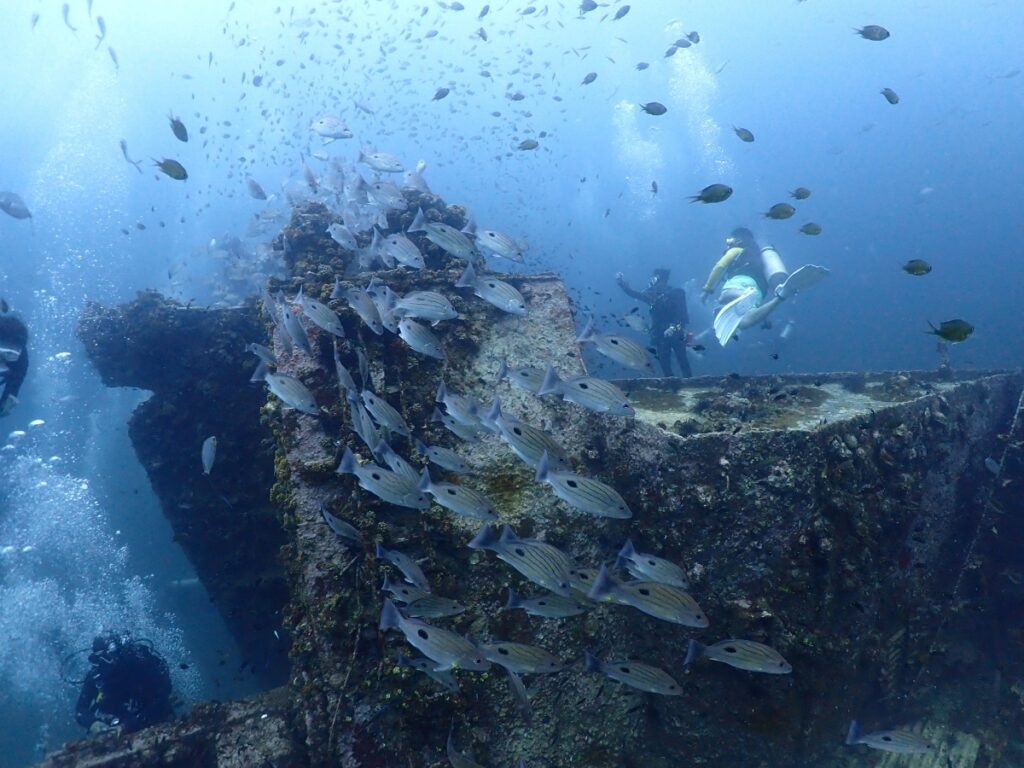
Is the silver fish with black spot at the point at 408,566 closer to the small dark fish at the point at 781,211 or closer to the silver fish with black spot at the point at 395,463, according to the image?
the silver fish with black spot at the point at 395,463

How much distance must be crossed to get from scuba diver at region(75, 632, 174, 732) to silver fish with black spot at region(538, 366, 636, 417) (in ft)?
31.8

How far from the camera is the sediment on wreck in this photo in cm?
958

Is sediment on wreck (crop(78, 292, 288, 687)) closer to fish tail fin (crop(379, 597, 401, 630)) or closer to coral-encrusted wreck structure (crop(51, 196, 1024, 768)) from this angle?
coral-encrusted wreck structure (crop(51, 196, 1024, 768))

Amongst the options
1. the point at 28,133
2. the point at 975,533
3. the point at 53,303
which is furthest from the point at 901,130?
the point at 28,133

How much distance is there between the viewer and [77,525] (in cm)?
2769

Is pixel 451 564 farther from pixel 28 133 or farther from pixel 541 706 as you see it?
pixel 28 133

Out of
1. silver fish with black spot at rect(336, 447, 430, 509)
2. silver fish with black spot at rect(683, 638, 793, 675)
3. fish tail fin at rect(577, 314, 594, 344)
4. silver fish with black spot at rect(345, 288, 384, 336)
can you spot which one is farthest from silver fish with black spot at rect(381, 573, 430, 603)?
fish tail fin at rect(577, 314, 594, 344)

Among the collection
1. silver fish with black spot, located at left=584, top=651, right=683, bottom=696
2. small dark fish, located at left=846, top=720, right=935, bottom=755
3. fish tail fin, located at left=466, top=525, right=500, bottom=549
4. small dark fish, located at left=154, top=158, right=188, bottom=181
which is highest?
small dark fish, located at left=154, top=158, right=188, bottom=181

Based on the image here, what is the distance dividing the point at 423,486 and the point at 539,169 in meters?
145

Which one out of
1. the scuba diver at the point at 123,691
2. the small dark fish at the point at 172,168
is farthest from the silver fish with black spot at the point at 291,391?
the scuba diver at the point at 123,691

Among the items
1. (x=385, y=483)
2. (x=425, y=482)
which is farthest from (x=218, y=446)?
(x=425, y=482)

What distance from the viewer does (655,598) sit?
347 cm

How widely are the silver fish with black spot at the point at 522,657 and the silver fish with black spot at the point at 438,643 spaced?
157 millimetres

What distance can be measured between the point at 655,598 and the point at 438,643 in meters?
1.44
